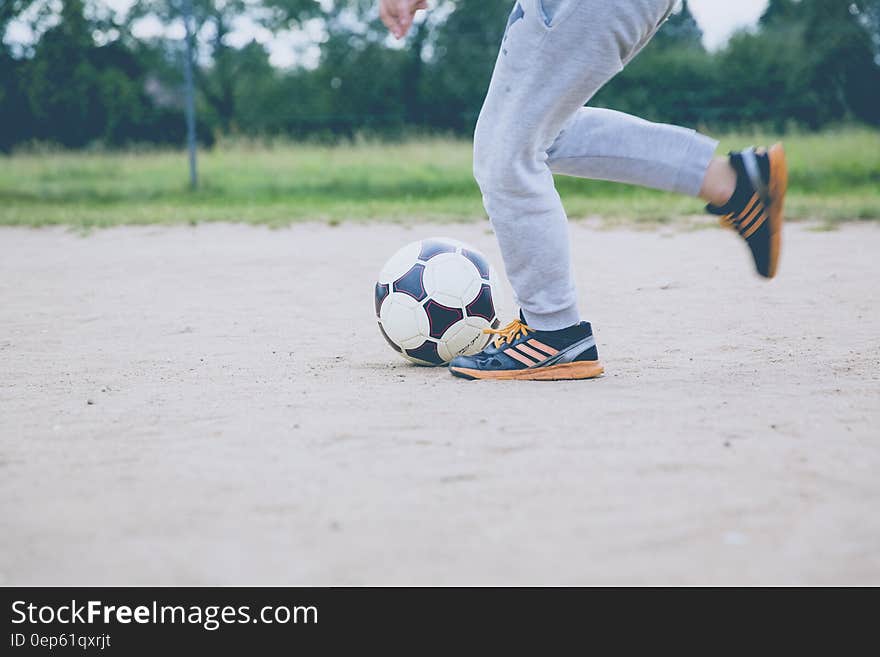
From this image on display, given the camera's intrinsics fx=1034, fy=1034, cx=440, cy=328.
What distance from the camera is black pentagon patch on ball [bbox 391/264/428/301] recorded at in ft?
11.8

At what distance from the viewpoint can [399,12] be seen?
2.95 m

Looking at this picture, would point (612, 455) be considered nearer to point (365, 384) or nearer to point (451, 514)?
point (451, 514)

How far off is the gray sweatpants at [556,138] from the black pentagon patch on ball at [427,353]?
1.44ft

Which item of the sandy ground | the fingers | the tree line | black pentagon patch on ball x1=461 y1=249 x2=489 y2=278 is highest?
the tree line

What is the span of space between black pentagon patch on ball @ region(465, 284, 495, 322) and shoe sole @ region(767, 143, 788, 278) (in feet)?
3.28

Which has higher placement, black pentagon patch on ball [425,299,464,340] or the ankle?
the ankle

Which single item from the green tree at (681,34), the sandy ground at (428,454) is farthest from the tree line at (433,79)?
the sandy ground at (428,454)

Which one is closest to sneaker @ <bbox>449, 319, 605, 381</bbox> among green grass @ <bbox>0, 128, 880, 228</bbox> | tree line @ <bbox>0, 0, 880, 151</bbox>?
green grass @ <bbox>0, 128, 880, 228</bbox>

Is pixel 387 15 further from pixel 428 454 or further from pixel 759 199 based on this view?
pixel 428 454

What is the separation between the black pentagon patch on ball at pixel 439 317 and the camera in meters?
3.56

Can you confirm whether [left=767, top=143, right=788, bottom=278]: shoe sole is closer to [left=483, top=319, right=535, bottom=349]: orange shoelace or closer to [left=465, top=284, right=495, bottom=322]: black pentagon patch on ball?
[left=483, top=319, right=535, bottom=349]: orange shoelace

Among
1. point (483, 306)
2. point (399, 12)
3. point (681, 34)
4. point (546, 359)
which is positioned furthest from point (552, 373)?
point (681, 34)

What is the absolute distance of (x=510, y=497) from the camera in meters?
2.06

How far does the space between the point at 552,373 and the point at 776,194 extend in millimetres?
857
